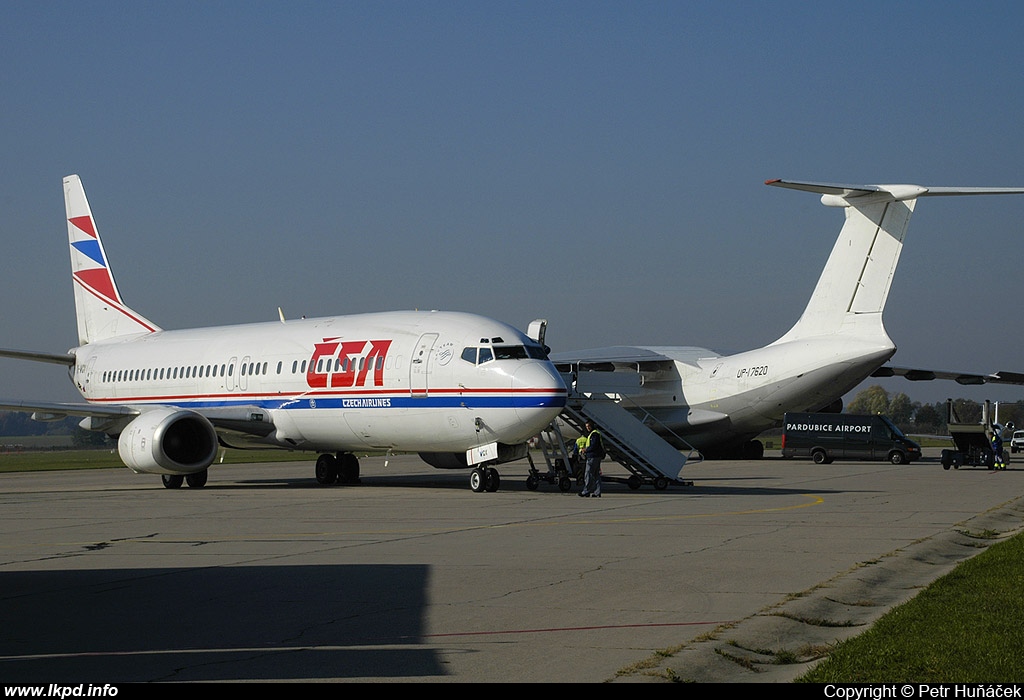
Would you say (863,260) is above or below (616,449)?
above

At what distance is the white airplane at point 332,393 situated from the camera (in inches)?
942

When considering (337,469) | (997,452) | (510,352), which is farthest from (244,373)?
(997,452)

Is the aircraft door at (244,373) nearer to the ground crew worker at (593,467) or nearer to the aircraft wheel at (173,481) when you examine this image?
the aircraft wheel at (173,481)

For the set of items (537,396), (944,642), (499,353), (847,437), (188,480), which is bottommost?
(188,480)

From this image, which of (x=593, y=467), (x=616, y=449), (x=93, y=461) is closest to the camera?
(x=593, y=467)

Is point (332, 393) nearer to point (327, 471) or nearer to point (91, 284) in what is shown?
point (327, 471)

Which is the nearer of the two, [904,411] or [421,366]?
[421,366]

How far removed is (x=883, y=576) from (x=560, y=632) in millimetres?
4418

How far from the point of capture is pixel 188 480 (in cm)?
2836

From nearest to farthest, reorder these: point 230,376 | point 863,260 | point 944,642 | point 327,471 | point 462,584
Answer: point 944,642 → point 462,584 → point 230,376 → point 327,471 → point 863,260

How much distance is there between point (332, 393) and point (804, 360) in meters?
17.6

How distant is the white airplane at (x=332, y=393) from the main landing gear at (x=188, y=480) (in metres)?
0.05

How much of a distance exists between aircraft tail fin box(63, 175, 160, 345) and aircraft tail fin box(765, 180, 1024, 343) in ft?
70.8

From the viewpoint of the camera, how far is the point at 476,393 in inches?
936
